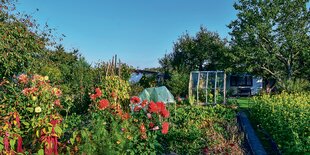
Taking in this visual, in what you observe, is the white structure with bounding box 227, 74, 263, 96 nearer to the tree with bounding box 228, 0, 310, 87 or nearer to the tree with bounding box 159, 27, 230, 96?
the tree with bounding box 159, 27, 230, 96

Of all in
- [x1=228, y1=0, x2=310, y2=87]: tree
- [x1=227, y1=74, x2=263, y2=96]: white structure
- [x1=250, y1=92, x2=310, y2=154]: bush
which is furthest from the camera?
[x1=227, y1=74, x2=263, y2=96]: white structure

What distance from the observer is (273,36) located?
26.2m

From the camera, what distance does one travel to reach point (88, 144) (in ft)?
14.2

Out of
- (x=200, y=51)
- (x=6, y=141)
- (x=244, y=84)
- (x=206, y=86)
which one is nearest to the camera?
(x=6, y=141)

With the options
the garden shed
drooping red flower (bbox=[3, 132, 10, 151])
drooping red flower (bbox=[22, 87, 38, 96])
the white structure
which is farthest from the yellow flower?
the white structure

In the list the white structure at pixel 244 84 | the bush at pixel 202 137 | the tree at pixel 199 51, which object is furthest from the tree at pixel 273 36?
the bush at pixel 202 137

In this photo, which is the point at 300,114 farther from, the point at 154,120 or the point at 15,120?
the point at 15,120

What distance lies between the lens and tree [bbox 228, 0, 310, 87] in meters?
25.2

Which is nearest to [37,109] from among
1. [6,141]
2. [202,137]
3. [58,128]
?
[58,128]

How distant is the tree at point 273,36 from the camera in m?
25.2

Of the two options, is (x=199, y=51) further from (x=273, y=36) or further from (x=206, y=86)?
(x=206, y=86)

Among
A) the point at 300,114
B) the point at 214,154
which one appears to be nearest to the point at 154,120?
the point at 214,154

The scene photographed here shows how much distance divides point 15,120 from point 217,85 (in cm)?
1780

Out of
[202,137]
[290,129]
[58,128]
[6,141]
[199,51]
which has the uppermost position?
[199,51]
